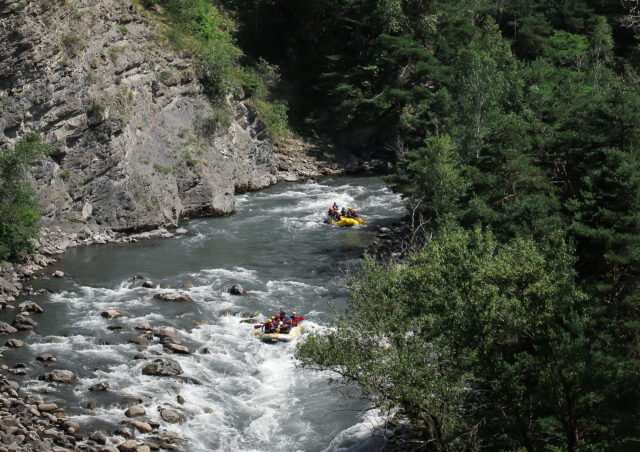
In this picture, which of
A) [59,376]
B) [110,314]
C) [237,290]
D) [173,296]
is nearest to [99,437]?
[59,376]

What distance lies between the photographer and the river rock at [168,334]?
2059cm

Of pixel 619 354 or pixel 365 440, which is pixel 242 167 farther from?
pixel 619 354

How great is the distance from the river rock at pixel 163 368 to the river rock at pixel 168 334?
1.32 m

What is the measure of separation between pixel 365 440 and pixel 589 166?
12230 mm

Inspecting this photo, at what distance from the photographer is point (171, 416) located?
16516 millimetres

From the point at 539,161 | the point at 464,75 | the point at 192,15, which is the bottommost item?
the point at 539,161

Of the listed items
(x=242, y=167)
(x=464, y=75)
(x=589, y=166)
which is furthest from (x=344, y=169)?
(x=589, y=166)

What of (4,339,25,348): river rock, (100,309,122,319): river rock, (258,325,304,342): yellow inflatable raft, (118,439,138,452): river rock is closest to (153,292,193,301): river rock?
(100,309,122,319): river rock

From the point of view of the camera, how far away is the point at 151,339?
67.9 feet

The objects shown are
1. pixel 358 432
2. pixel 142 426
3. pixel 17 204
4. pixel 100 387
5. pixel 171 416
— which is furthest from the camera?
pixel 17 204

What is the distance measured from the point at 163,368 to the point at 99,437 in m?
3.79

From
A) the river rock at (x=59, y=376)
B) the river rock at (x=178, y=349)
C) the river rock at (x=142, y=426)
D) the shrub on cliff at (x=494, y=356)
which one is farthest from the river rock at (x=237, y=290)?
the shrub on cliff at (x=494, y=356)

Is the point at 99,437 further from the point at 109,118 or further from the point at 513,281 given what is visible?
the point at 109,118

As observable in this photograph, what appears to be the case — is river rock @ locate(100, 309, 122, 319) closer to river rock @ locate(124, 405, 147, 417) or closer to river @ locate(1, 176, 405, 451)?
river @ locate(1, 176, 405, 451)
